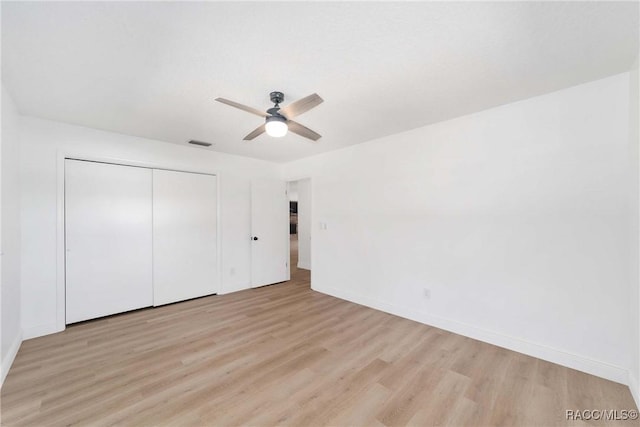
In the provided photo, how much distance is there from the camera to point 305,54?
1.74 meters

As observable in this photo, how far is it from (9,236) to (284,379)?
282cm

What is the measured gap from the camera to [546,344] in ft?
7.53

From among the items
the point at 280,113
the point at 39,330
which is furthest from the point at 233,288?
the point at 280,113

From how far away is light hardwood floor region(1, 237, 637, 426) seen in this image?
1.67 metres

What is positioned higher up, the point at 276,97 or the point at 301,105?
the point at 276,97

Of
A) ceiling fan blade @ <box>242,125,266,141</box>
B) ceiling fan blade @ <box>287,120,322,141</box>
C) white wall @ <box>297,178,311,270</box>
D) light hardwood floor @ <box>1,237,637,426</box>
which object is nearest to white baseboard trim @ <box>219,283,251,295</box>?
light hardwood floor @ <box>1,237,637,426</box>

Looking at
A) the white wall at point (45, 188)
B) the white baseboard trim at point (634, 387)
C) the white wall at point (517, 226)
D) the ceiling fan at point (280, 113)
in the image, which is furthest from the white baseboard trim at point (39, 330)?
the white baseboard trim at point (634, 387)

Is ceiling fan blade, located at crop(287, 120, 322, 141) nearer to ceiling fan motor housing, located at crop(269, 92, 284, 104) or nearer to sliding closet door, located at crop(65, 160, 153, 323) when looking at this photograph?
ceiling fan motor housing, located at crop(269, 92, 284, 104)

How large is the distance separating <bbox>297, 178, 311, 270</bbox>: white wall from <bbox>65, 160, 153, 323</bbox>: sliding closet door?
349 cm

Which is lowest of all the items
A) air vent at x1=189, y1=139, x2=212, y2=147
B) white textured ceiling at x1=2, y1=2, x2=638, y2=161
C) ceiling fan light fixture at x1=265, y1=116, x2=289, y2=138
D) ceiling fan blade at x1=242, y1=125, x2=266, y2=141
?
ceiling fan light fixture at x1=265, y1=116, x2=289, y2=138

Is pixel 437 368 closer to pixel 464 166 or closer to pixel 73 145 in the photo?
pixel 464 166

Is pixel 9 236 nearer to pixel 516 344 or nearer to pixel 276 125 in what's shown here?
pixel 276 125

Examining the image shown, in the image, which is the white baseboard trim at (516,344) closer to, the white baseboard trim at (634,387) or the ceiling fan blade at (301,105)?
the white baseboard trim at (634,387)

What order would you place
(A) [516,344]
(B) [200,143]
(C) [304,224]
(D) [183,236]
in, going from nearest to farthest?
(A) [516,344], (B) [200,143], (D) [183,236], (C) [304,224]
